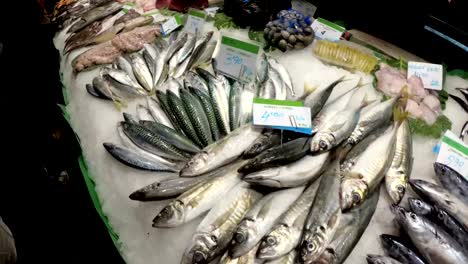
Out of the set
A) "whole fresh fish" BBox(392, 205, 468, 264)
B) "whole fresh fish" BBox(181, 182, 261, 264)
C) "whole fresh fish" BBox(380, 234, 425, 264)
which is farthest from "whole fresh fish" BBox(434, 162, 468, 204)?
"whole fresh fish" BBox(181, 182, 261, 264)

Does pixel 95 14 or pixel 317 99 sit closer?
pixel 317 99

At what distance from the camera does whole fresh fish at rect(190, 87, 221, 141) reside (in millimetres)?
1998

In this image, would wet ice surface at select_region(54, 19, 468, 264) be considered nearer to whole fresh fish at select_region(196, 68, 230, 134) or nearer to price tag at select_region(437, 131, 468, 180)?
price tag at select_region(437, 131, 468, 180)

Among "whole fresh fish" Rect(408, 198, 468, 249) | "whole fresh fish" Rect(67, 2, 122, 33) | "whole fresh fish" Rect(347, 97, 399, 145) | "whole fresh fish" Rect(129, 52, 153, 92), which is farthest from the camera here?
"whole fresh fish" Rect(67, 2, 122, 33)

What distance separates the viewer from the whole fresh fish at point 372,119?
1.83 meters

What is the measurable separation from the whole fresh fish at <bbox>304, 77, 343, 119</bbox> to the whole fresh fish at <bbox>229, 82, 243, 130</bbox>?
36 centimetres

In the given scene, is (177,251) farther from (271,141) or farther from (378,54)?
(378,54)

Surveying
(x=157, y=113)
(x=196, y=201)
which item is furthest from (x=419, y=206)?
(x=157, y=113)

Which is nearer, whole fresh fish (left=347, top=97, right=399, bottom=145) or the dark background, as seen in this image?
whole fresh fish (left=347, top=97, right=399, bottom=145)

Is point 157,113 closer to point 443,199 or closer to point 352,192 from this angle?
point 352,192

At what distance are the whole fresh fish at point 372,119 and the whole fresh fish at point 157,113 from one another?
96 cm

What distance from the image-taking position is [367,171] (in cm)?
165

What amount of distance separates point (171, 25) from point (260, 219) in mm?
1967

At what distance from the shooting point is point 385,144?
179cm
